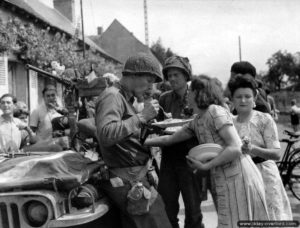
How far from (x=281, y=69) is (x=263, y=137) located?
235ft

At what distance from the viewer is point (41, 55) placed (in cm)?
1527

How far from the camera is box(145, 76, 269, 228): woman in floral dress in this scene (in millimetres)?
2967

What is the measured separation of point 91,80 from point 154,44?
3094 inches

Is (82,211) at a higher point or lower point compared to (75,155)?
lower

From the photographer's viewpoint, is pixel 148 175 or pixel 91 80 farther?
pixel 91 80

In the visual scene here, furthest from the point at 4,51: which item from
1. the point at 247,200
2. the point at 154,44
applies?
the point at 154,44

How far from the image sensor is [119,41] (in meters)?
56.7

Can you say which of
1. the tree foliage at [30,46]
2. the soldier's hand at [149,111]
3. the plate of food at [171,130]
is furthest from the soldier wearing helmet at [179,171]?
the tree foliage at [30,46]

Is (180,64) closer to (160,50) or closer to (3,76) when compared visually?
(3,76)

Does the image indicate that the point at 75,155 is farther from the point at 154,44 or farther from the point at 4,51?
the point at 154,44

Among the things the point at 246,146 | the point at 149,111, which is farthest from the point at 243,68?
the point at 149,111

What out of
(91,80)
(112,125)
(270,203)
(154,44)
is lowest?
(270,203)

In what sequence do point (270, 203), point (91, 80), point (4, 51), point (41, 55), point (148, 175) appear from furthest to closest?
point (41, 55) → point (4, 51) → point (91, 80) → point (270, 203) → point (148, 175)

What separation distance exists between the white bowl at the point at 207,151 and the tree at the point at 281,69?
64220mm
